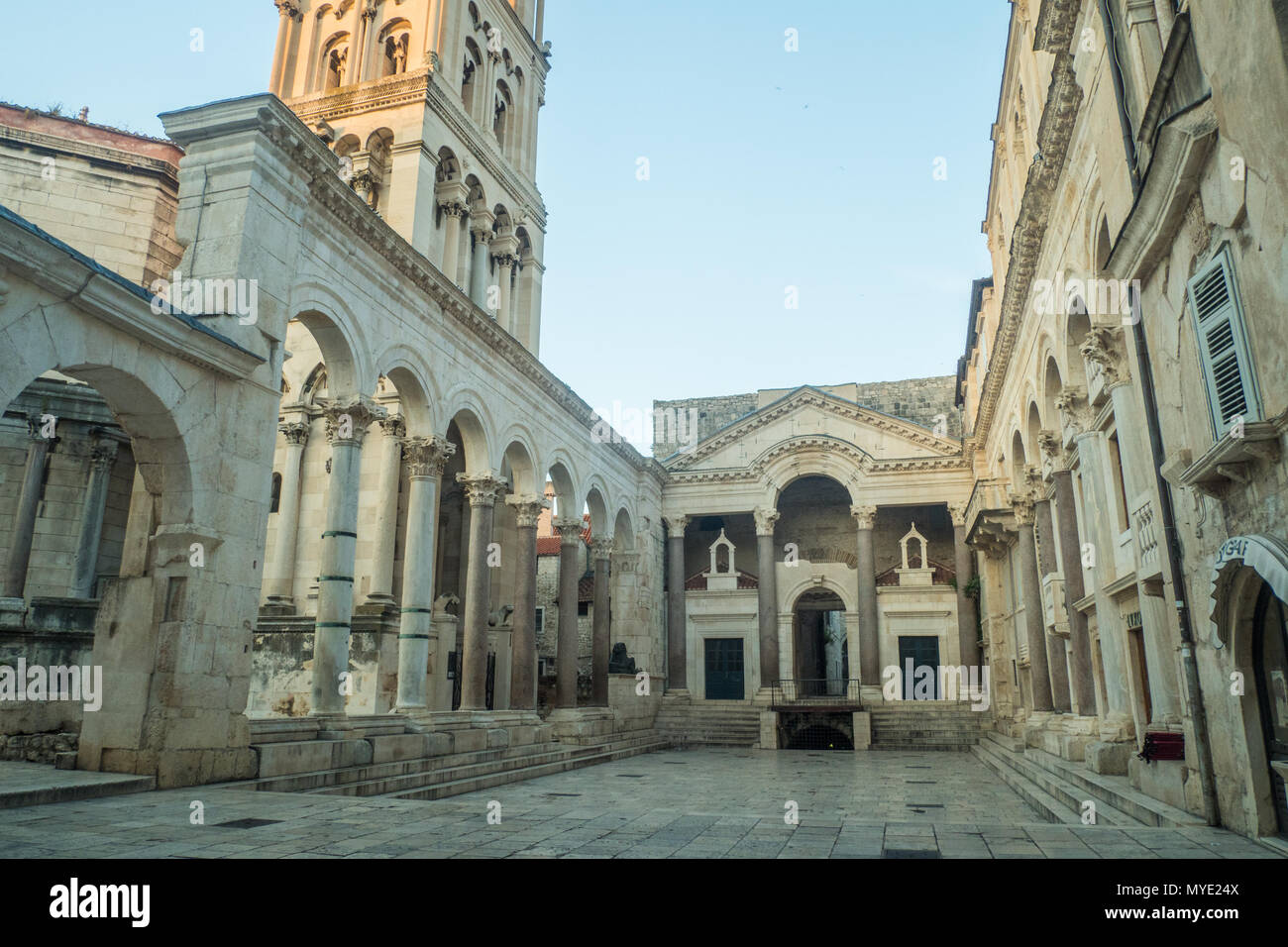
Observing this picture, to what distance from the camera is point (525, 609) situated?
21766mm

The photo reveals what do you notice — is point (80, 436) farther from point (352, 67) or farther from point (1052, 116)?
point (1052, 116)

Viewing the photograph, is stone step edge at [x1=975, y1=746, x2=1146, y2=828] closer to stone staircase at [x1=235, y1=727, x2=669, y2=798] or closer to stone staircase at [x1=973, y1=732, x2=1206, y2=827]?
stone staircase at [x1=973, y1=732, x2=1206, y2=827]

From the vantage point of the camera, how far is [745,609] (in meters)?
32.9

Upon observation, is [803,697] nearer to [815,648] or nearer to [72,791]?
[815,648]

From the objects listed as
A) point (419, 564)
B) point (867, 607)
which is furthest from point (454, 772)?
point (867, 607)

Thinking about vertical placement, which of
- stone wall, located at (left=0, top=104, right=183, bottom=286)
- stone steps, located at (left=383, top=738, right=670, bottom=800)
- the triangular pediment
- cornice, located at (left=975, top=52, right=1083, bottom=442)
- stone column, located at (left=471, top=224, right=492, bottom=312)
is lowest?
stone steps, located at (left=383, top=738, right=670, bottom=800)

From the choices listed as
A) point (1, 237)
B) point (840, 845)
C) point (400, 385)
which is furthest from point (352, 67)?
point (840, 845)

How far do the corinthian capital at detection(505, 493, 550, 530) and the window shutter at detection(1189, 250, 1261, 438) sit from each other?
16.5 m

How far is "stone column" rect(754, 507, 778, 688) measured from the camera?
29.6 m

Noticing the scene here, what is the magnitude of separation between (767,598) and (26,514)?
21209 millimetres

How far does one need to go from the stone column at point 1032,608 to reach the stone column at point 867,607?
809cm

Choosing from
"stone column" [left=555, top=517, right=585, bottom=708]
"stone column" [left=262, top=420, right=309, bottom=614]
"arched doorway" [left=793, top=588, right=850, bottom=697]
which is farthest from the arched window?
"arched doorway" [left=793, top=588, right=850, bottom=697]

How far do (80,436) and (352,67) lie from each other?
1287cm
